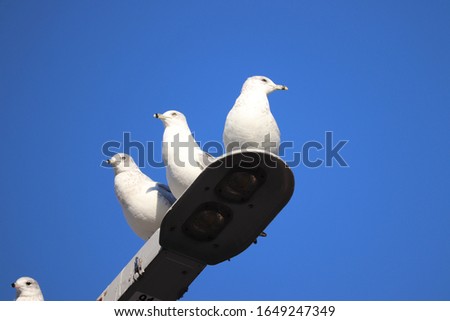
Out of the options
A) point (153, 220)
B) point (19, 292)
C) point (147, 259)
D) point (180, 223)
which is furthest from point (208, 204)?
point (19, 292)

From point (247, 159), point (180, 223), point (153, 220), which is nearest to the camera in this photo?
point (247, 159)

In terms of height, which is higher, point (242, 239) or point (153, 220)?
point (242, 239)

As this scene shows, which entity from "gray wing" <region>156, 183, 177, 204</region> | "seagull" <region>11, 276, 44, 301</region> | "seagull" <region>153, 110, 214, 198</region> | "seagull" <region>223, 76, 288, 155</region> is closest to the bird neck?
"seagull" <region>223, 76, 288, 155</region>

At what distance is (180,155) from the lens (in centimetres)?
1309

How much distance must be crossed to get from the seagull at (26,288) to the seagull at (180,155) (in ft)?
9.33

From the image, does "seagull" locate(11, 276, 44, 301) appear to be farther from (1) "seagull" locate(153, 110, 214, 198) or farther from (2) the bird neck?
(2) the bird neck

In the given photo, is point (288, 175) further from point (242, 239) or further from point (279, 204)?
point (242, 239)

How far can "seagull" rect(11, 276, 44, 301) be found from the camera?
1383 cm

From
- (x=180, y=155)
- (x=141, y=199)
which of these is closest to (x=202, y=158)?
(x=180, y=155)

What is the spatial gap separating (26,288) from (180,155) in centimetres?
335

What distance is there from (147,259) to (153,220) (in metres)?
2.82

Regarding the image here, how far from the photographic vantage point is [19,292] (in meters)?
13.9

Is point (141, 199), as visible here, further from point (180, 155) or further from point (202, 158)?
point (202, 158)

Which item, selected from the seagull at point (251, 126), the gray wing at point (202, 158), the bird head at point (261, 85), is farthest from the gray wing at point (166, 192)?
the bird head at point (261, 85)
